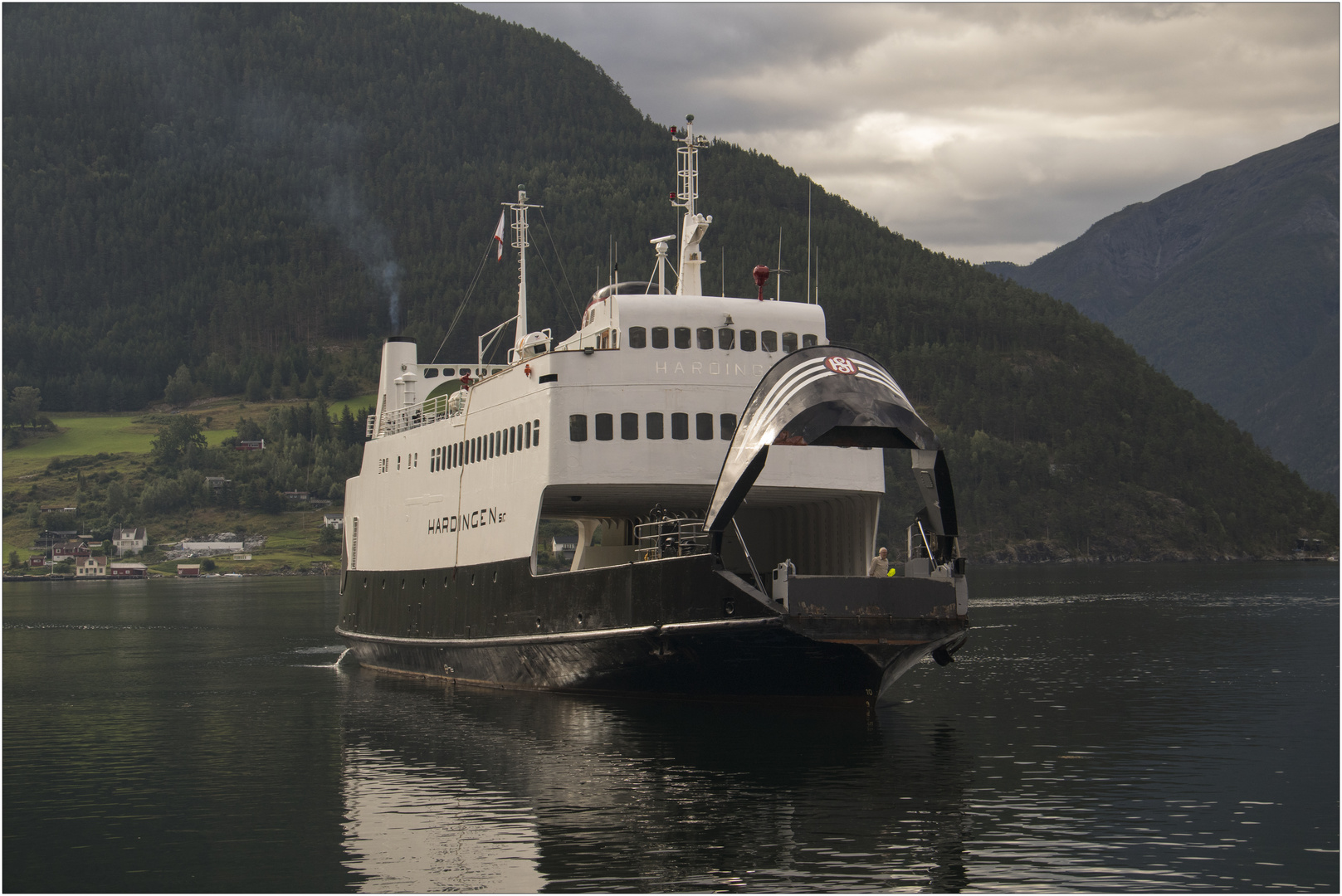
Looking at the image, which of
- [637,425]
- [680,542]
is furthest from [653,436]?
[680,542]

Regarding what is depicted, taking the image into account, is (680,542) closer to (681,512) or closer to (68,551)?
(681,512)

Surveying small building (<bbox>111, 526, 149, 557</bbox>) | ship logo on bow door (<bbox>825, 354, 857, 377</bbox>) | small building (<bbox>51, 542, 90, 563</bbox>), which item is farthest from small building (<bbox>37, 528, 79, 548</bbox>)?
ship logo on bow door (<bbox>825, 354, 857, 377</bbox>)

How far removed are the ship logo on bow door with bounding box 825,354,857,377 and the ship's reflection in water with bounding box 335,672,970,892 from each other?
22.5ft

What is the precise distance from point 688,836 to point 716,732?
7.84 metres

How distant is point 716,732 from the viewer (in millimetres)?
27188

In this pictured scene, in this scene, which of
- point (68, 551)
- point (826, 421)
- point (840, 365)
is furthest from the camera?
point (68, 551)

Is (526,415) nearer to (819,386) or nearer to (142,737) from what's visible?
(819,386)

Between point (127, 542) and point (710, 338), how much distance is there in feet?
579

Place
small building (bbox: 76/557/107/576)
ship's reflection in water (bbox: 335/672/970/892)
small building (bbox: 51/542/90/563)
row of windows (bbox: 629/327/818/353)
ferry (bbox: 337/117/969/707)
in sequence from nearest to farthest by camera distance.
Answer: ship's reflection in water (bbox: 335/672/970/892) < ferry (bbox: 337/117/969/707) < row of windows (bbox: 629/327/818/353) < small building (bbox: 76/557/107/576) < small building (bbox: 51/542/90/563)

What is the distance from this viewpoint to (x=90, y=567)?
178625mm

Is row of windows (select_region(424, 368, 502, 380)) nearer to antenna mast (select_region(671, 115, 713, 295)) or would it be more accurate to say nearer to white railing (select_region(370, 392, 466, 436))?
white railing (select_region(370, 392, 466, 436))

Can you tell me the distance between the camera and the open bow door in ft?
85.8

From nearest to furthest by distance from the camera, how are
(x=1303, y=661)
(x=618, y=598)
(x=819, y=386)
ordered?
1. (x=819, y=386)
2. (x=618, y=598)
3. (x=1303, y=661)

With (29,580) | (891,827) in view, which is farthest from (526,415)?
(29,580)
